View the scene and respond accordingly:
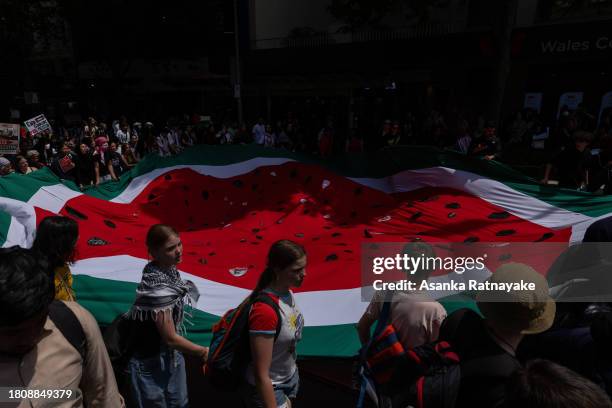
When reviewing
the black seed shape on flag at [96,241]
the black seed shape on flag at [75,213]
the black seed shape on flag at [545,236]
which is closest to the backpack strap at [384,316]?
the black seed shape on flag at [545,236]

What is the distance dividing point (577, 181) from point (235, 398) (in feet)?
17.6

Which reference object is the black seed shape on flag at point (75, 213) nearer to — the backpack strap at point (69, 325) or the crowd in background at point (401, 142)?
the crowd in background at point (401, 142)

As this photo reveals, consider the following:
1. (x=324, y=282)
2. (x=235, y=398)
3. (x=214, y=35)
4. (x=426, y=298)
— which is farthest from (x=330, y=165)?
(x=214, y=35)

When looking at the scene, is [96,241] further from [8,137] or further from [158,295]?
[8,137]

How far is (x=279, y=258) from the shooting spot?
83.0 inches

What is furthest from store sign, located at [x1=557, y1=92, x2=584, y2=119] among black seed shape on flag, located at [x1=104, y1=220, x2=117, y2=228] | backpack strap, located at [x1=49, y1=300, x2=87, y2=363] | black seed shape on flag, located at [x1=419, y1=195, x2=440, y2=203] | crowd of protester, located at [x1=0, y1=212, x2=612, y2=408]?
backpack strap, located at [x1=49, y1=300, x2=87, y2=363]

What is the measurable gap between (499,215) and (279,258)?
3968 mm

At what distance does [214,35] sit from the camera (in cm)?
2358

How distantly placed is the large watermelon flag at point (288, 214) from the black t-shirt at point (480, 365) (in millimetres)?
1396

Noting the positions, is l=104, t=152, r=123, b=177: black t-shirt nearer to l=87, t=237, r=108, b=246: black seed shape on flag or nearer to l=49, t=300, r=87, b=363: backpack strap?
l=87, t=237, r=108, b=246: black seed shape on flag

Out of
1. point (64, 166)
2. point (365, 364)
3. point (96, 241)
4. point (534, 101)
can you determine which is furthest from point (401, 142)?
point (365, 364)

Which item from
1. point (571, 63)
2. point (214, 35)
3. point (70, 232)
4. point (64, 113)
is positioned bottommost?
point (64, 113)

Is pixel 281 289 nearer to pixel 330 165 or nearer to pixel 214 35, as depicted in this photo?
pixel 330 165

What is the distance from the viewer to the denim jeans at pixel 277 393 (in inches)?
81.6
